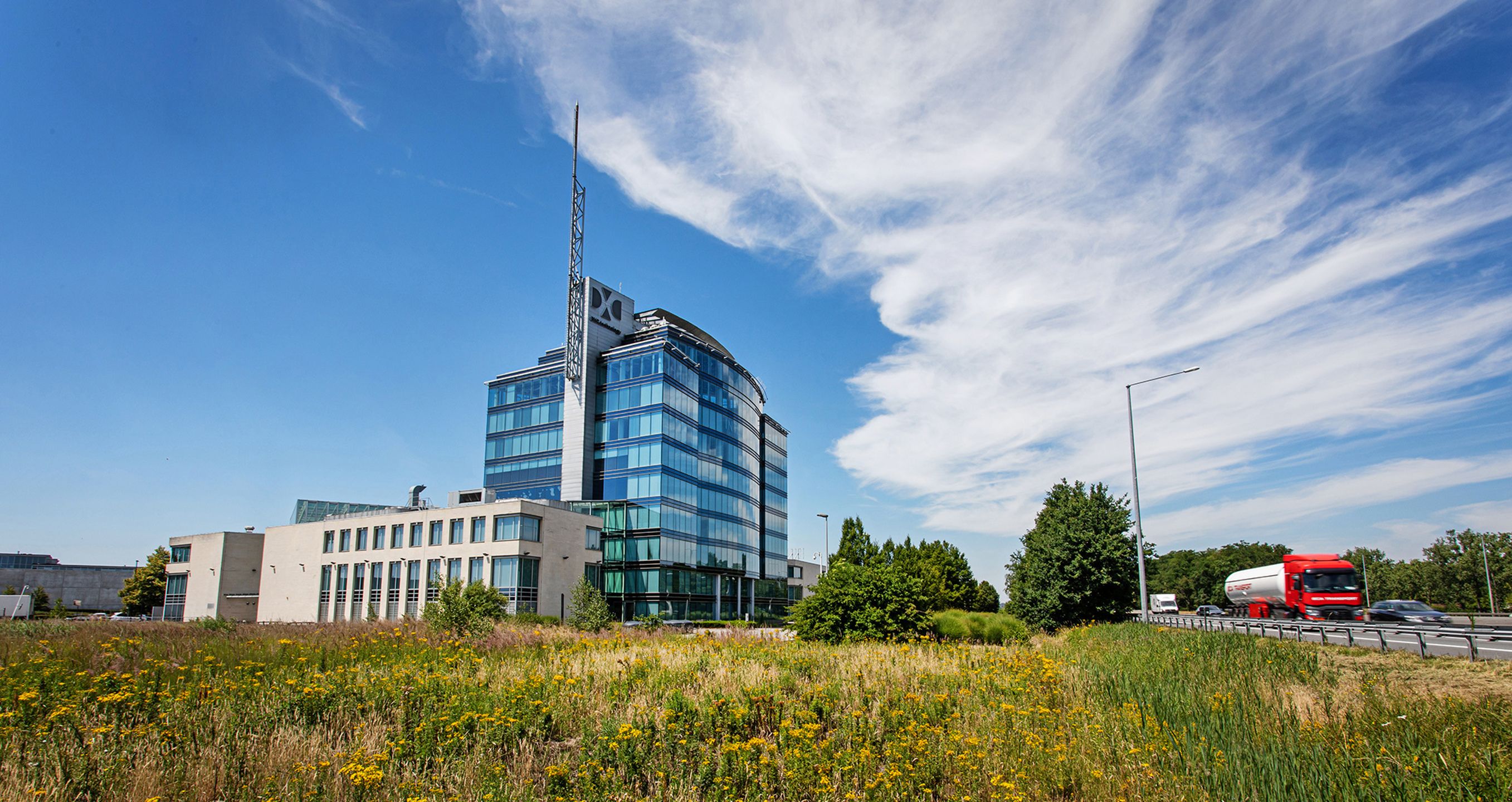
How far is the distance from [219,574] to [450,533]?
28.0m

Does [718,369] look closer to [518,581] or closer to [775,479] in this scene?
[775,479]

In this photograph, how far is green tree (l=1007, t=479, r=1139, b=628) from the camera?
102 ft

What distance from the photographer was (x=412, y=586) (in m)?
56.0

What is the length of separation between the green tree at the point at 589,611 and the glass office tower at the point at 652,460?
19.2 m

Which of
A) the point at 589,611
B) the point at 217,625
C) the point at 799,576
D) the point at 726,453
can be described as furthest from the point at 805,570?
the point at 217,625

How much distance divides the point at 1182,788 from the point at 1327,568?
36.3m

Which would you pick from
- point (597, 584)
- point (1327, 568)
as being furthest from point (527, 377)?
point (1327, 568)

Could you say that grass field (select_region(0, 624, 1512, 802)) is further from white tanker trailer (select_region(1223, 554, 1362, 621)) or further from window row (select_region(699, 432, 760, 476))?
window row (select_region(699, 432, 760, 476))

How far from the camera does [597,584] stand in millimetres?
59406

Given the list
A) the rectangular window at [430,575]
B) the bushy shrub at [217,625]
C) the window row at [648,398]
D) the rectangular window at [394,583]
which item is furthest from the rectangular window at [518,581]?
the bushy shrub at [217,625]

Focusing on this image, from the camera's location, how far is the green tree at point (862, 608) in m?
20.7

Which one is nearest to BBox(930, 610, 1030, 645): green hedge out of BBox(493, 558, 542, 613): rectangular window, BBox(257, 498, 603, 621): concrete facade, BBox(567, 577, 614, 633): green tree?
BBox(567, 577, 614, 633): green tree

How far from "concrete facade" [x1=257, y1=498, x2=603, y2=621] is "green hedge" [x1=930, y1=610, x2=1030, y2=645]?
3433cm

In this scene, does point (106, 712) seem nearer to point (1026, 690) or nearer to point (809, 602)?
point (1026, 690)
